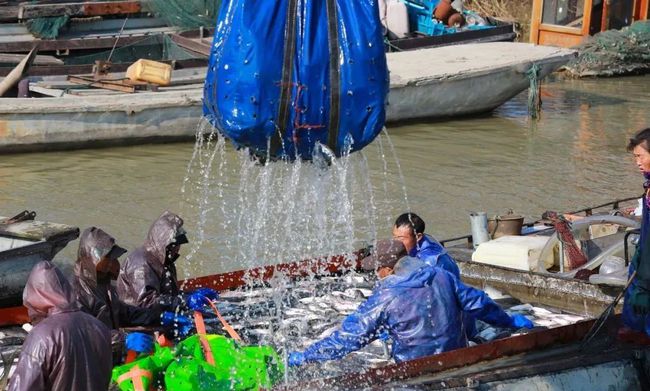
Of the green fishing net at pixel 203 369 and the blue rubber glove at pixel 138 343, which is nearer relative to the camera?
the green fishing net at pixel 203 369

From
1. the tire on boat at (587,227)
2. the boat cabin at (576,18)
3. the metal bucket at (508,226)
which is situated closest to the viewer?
the tire on boat at (587,227)

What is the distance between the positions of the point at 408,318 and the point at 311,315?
1.61 m

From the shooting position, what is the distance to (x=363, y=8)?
6070 mm

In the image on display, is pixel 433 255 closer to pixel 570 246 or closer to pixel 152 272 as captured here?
pixel 570 246

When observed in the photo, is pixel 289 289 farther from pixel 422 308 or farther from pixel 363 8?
pixel 363 8

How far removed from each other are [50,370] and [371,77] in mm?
2352

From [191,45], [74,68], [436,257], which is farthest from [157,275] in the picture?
[191,45]

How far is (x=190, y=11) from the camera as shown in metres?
20.8

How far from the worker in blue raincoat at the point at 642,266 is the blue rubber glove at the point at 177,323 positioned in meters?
2.85

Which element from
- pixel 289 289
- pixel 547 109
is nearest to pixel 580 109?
pixel 547 109

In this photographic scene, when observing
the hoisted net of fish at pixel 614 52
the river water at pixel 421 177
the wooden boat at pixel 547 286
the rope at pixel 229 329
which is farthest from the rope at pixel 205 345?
the hoisted net of fish at pixel 614 52

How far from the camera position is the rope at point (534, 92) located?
19312mm

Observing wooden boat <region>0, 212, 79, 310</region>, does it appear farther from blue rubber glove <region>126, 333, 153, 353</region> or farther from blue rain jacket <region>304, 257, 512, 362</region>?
blue rain jacket <region>304, 257, 512, 362</region>

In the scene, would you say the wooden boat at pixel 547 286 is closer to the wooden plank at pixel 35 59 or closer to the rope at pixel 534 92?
the rope at pixel 534 92
